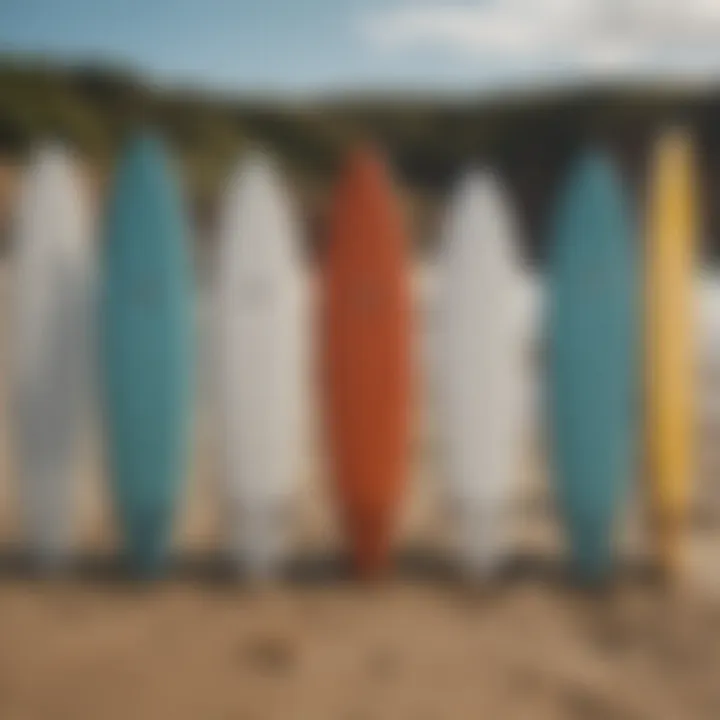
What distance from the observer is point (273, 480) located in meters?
1.04

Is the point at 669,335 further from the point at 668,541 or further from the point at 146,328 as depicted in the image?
the point at 146,328

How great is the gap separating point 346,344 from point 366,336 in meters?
0.02

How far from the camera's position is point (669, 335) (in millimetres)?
1030

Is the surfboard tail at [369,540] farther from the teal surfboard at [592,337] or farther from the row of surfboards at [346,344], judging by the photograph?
the teal surfboard at [592,337]

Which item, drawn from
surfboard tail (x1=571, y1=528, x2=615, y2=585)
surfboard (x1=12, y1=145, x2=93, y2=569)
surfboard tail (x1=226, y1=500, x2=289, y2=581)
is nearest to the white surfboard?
surfboard tail (x1=226, y1=500, x2=289, y2=581)

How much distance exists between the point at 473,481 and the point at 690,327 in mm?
216

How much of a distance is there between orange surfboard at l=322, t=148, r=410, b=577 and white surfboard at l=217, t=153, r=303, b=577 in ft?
0.11

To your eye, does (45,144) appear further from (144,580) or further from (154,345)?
(144,580)

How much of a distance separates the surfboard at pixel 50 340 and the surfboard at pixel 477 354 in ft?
0.95

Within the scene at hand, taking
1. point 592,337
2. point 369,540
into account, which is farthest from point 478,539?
point 592,337

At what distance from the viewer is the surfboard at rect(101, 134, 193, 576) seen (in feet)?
3.34

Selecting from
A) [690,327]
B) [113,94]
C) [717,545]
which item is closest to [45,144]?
[113,94]

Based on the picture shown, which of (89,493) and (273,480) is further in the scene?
(89,493)

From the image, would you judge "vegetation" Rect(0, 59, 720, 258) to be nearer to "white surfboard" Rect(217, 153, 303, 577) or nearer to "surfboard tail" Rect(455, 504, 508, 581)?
"white surfboard" Rect(217, 153, 303, 577)
